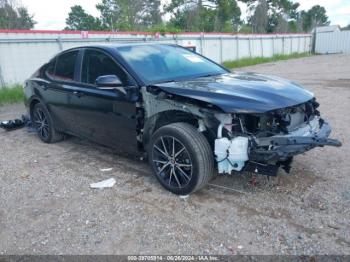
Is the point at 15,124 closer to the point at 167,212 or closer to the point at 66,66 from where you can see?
the point at 66,66

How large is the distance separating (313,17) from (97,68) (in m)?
74.7

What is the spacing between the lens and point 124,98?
13.5 ft

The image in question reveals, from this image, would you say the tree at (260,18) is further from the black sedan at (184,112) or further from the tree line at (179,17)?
the black sedan at (184,112)

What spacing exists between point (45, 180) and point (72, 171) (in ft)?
1.27

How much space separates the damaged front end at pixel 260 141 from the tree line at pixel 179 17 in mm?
16558

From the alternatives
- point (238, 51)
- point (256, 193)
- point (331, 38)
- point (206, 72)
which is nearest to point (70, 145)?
point (206, 72)

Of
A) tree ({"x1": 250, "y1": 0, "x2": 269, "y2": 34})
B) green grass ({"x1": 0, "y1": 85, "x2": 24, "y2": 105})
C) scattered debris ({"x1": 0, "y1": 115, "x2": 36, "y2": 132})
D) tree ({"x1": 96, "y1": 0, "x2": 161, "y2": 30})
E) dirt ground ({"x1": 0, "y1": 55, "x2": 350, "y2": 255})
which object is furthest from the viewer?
tree ({"x1": 250, "y1": 0, "x2": 269, "y2": 34})

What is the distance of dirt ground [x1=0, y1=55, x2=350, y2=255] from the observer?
9.83 feet

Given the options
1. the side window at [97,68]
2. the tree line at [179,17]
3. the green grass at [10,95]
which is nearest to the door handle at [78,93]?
the side window at [97,68]

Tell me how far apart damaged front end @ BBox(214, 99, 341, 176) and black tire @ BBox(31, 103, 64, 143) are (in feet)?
11.5

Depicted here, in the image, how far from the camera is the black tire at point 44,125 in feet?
19.3

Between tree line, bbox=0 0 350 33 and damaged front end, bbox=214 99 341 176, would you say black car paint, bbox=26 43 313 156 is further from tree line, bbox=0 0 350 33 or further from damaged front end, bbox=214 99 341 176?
tree line, bbox=0 0 350 33

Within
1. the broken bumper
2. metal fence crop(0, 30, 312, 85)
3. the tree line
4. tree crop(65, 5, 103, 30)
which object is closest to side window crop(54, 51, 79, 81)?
the broken bumper

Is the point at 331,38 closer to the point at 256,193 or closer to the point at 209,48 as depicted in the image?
the point at 209,48
